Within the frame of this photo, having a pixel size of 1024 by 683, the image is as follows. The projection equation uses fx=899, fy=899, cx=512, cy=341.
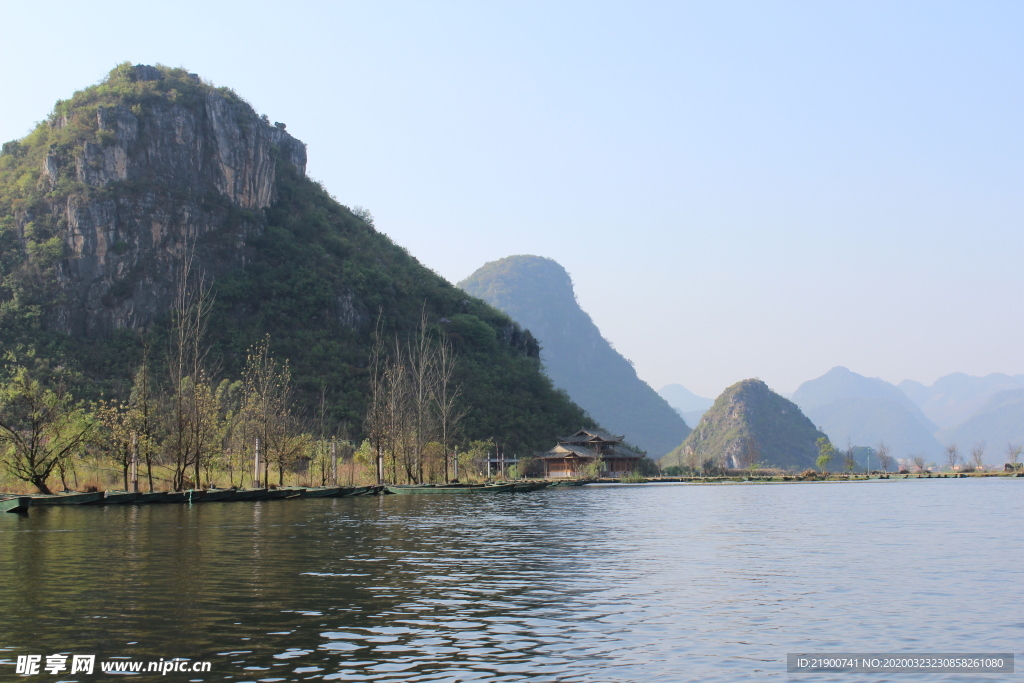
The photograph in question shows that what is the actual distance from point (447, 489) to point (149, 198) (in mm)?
73636

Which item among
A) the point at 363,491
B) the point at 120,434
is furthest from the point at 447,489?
the point at 120,434

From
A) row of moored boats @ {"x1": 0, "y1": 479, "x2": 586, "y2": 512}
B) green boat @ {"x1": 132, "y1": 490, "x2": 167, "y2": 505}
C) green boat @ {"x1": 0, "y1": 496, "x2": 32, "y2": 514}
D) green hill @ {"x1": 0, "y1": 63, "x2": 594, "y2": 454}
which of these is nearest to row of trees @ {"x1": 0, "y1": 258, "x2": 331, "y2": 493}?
row of moored boats @ {"x1": 0, "y1": 479, "x2": 586, "y2": 512}

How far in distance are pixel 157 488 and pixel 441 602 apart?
46433 millimetres

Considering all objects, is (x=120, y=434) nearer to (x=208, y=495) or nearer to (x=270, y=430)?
(x=208, y=495)

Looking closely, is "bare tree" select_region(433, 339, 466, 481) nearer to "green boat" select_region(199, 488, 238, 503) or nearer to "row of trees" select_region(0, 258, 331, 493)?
"row of trees" select_region(0, 258, 331, 493)

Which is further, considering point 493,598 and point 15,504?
point 15,504

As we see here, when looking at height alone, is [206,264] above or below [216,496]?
above

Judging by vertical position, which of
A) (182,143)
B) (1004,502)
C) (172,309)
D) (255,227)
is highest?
(182,143)

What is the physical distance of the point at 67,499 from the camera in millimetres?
45250

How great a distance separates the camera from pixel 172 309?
110 metres

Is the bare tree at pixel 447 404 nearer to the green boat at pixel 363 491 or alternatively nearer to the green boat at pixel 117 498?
the green boat at pixel 363 491

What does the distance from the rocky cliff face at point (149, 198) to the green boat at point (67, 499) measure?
65.9 meters

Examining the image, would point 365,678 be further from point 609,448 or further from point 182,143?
point 182,143

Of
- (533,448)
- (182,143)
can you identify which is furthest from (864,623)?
(182,143)
